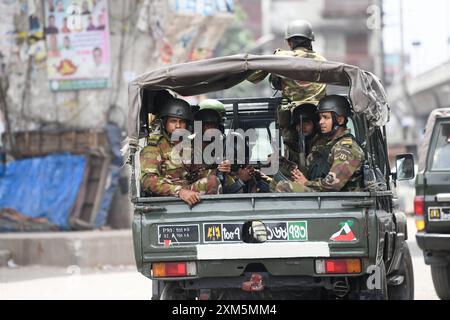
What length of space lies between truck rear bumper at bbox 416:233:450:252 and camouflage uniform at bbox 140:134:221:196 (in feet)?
10.5

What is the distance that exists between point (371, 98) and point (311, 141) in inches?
40.9

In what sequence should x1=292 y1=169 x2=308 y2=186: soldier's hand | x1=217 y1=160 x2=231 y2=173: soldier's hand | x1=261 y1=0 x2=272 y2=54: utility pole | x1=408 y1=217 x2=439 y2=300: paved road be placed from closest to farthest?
x1=292 y1=169 x2=308 y2=186: soldier's hand < x1=217 y1=160 x2=231 y2=173: soldier's hand < x1=408 y1=217 x2=439 y2=300: paved road < x1=261 y1=0 x2=272 y2=54: utility pole

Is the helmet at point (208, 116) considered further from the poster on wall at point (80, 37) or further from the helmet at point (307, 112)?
the poster on wall at point (80, 37)

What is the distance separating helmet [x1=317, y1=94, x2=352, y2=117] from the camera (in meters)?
7.43

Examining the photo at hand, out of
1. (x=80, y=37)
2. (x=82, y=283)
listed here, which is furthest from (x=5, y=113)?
(x=82, y=283)

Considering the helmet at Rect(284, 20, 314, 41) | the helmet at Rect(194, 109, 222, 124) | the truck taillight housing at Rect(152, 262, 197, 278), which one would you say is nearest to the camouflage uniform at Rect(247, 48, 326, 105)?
the helmet at Rect(284, 20, 314, 41)

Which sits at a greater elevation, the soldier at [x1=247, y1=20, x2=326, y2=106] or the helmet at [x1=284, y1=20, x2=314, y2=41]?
the helmet at [x1=284, y1=20, x2=314, y2=41]

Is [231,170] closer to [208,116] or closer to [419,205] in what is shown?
[208,116]

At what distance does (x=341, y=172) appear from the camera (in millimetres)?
7078

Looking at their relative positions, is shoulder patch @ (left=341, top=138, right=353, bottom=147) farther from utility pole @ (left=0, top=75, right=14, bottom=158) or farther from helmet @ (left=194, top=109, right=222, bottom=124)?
utility pole @ (left=0, top=75, right=14, bottom=158)

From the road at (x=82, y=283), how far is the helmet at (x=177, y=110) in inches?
145

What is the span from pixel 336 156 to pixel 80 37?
9.74 m
